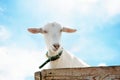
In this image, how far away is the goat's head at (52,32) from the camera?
752 centimetres

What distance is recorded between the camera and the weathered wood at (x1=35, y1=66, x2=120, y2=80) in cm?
338

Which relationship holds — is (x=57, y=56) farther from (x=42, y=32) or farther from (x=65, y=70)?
(x=65, y=70)

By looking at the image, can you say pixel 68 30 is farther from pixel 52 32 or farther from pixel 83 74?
pixel 83 74

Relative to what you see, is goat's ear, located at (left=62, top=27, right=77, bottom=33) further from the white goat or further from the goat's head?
the white goat

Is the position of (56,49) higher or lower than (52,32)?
lower

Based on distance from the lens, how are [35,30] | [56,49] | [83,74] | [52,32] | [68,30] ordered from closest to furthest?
[83,74]
[56,49]
[52,32]
[35,30]
[68,30]

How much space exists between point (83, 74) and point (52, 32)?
15.5ft

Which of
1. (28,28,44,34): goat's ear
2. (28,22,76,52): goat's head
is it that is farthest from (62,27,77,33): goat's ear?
(28,28,44,34): goat's ear

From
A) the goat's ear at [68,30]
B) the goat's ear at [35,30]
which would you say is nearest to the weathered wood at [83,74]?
the goat's ear at [35,30]

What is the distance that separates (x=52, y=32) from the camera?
8133mm

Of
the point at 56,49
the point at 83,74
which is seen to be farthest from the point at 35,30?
the point at 83,74

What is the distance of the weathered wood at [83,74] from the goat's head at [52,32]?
3.81m

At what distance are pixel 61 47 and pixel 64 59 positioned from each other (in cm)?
29

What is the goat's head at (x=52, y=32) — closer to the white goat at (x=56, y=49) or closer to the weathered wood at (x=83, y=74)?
the white goat at (x=56, y=49)
